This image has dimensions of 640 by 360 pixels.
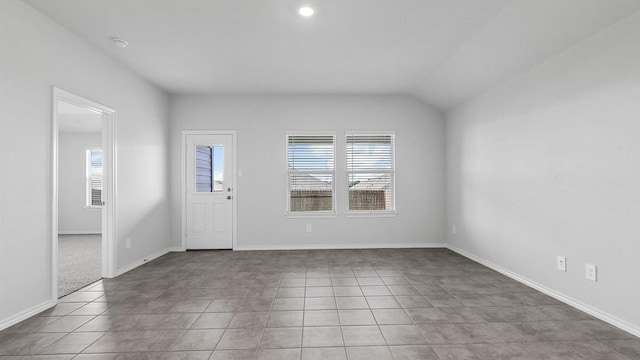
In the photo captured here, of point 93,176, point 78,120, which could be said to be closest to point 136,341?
point 78,120

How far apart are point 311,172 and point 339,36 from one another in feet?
8.27

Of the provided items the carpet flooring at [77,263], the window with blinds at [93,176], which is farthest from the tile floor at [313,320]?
the window with blinds at [93,176]

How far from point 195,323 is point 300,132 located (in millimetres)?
3475

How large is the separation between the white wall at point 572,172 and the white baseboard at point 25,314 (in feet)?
15.5

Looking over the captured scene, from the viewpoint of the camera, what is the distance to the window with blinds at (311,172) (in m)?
5.35

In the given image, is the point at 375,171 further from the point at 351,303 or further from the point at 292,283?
the point at 351,303

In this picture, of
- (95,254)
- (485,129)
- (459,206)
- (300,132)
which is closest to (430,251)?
(459,206)

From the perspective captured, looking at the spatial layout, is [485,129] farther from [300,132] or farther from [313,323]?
[313,323]

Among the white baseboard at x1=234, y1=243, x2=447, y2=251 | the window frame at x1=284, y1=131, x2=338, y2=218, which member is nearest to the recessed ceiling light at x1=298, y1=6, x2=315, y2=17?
the window frame at x1=284, y1=131, x2=338, y2=218

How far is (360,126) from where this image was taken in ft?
17.5

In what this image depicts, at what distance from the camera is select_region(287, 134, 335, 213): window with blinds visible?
5.35m

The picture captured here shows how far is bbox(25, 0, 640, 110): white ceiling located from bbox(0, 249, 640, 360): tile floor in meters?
2.42

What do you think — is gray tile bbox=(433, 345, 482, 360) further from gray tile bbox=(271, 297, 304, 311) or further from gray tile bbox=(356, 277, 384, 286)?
gray tile bbox=(356, 277, 384, 286)

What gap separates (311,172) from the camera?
17.5 feet
